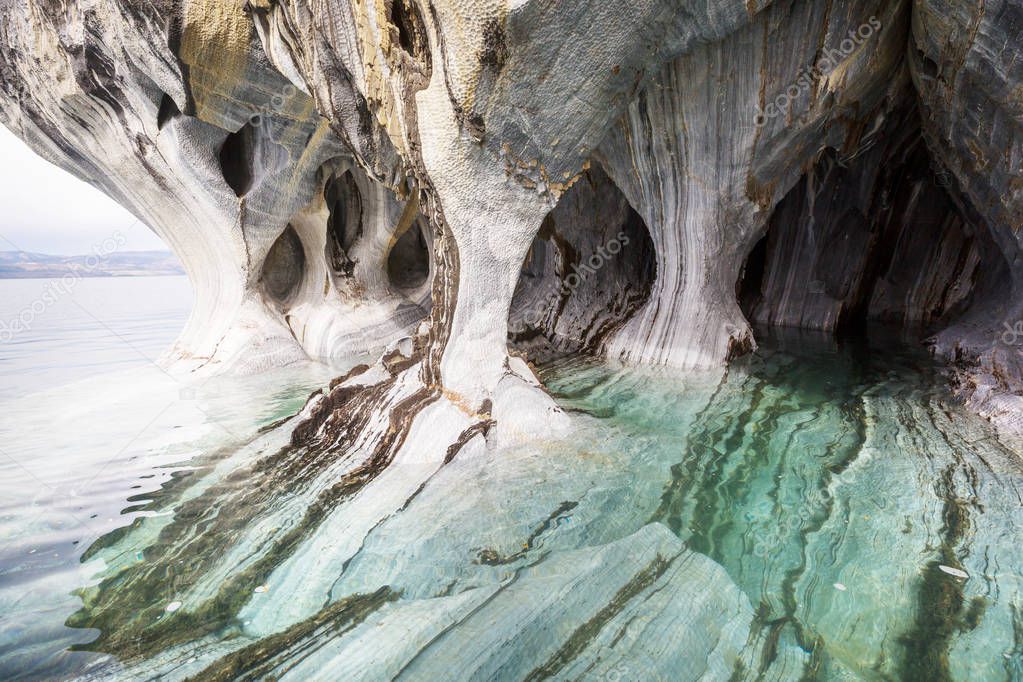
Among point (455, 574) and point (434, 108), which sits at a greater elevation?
point (434, 108)

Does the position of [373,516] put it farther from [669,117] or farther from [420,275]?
[420,275]

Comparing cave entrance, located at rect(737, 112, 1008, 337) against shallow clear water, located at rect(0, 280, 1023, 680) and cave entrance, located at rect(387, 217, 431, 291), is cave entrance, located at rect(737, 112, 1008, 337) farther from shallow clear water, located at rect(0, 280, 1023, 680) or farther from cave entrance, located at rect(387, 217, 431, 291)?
cave entrance, located at rect(387, 217, 431, 291)

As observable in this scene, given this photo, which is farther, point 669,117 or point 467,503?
point 669,117

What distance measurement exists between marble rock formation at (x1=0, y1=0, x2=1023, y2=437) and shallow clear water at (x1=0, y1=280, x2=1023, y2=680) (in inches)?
25.0

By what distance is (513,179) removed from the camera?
313cm

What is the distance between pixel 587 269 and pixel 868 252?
13.5 ft

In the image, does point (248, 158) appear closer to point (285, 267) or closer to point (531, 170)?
point (285, 267)

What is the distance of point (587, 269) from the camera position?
6.59 metres

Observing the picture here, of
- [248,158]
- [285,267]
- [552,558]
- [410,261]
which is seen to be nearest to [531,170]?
[552,558]

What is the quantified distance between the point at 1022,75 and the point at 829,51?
1.17m

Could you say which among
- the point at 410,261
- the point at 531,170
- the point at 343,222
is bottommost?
the point at 410,261

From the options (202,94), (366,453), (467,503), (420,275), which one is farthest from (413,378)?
(420,275)

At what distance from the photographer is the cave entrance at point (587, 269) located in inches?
247

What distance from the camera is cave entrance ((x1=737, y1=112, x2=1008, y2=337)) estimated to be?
7.17 m
